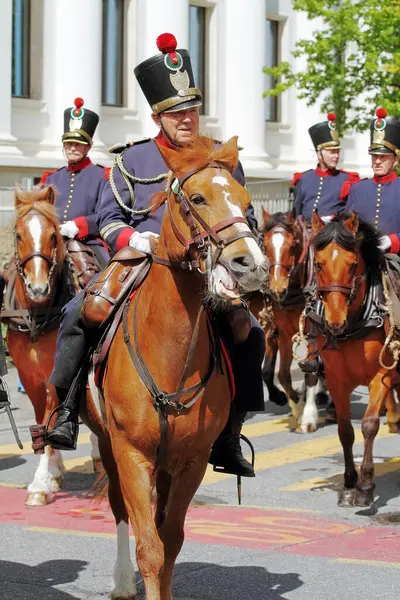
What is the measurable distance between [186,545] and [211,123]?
78.7 feet

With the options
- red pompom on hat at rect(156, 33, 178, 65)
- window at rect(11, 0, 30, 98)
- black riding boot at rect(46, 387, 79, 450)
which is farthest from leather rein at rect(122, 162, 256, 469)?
window at rect(11, 0, 30, 98)

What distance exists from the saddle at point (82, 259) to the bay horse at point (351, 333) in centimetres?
203

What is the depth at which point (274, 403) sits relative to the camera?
55.1ft

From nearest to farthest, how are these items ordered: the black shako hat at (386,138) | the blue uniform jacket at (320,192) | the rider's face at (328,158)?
the black shako hat at (386,138) → the blue uniform jacket at (320,192) → the rider's face at (328,158)

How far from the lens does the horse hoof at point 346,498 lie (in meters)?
10.7

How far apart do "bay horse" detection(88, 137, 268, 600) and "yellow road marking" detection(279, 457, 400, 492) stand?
453cm

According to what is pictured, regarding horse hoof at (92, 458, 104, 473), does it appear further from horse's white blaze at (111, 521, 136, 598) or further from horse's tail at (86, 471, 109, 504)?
horse's white blaze at (111, 521, 136, 598)

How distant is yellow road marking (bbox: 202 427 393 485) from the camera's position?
1270 centimetres

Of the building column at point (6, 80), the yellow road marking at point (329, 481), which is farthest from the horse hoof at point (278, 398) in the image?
the building column at point (6, 80)

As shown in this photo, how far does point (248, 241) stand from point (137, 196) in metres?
1.74

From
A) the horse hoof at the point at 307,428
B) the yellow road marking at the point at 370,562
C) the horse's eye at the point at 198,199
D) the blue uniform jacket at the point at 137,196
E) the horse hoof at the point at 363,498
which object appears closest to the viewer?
the horse's eye at the point at 198,199

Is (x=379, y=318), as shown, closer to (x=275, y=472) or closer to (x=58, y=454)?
(x=275, y=472)

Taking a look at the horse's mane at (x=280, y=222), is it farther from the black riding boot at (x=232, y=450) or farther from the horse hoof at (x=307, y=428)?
the black riding boot at (x=232, y=450)

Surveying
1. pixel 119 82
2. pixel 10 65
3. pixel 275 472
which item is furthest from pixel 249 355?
pixel 119 82
